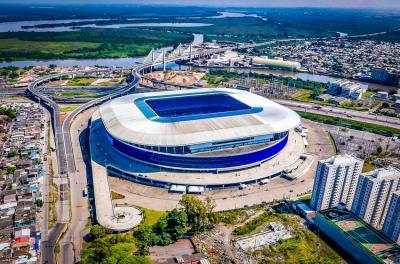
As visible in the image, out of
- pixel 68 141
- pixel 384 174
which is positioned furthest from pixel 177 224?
pixel 68 141

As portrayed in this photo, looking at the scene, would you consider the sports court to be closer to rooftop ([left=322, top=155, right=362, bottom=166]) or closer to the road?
rooftop ([left=322, top=155, right=362, bottom=166])

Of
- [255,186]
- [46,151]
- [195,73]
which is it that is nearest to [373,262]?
[255,186]

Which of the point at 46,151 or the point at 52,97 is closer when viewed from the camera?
the point at 46,151

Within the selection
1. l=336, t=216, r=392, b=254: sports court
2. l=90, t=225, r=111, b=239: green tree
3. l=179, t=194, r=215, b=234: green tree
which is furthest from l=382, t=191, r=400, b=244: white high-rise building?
l=90, t=225, r=111, b=239: green tree

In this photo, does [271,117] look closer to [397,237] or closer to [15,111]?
[397,237]

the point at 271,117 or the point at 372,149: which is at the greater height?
the point at 271,117

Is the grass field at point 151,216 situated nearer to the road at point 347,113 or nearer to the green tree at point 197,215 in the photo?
the green tree at point 197,215

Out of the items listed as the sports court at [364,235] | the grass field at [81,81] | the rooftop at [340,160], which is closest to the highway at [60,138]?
the grass field at [81,81]
